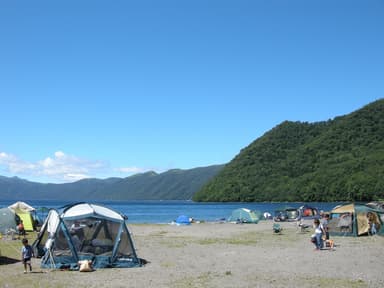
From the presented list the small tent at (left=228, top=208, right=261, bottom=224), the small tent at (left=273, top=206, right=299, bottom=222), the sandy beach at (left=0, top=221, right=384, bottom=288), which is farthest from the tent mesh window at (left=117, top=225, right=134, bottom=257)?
the small tent at (left=273, top=206, right=299, bottom=222)

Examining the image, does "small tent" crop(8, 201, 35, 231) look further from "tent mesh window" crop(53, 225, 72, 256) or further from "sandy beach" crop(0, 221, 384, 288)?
"tent mesh window" crop(53, 225, 72, 256)

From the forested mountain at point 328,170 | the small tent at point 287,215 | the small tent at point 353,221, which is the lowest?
the small tent at point 287,215

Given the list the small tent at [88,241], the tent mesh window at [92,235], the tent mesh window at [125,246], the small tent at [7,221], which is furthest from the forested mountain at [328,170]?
the tent mesh window at [92,235]

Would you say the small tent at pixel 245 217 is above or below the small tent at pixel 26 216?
below

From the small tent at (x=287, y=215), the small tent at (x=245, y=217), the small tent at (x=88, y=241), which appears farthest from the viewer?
the small tent at (x=287, y=215)

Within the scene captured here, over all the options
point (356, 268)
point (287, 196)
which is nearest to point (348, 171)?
point (287, 196)

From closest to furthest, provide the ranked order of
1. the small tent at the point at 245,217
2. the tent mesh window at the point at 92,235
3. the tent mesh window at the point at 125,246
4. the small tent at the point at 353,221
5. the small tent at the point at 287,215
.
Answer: the tent mesh window at the point at 92,235
the tent mesh window at the point at 125,246
the small tent at the point at 353,221
the small tent at the point at 245,217
the small tent at the point at 287,215

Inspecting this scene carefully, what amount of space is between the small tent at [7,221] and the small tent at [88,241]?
54.2 feet

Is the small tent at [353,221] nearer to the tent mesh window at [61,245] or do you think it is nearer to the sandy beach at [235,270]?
the sandy beach at [235,270]

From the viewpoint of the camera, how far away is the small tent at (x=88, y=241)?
62.2ft

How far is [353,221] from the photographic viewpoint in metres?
31.8

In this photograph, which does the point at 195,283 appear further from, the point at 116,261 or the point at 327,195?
the point at 327,195

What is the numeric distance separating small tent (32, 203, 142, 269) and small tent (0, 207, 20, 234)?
1651 centimetres

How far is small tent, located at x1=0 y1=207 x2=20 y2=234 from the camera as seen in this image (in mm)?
34594
